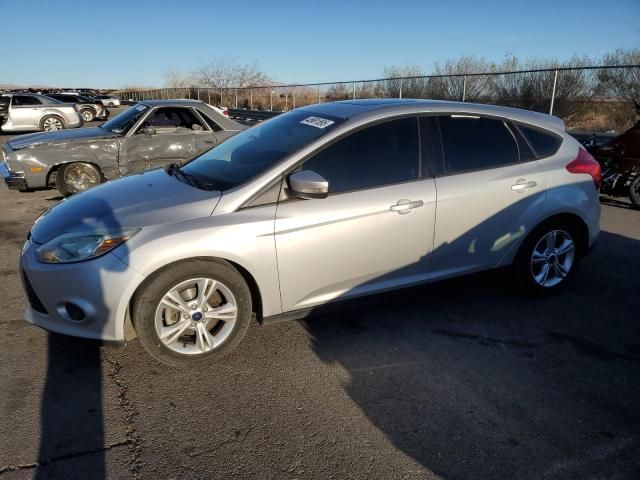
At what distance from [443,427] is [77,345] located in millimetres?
2497

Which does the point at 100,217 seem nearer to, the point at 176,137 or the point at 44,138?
the point at 176,137

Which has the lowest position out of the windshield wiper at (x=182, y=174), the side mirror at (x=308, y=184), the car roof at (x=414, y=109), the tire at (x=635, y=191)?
the tire at (x=635, y=191)

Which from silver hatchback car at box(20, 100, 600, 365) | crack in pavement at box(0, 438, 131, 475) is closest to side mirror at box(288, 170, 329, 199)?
silver hatchback car at box(20, 100, 600, 365)

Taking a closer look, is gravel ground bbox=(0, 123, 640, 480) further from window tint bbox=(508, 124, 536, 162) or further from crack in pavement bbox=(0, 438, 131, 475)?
window tint bbox=(508, 124, 536, 162)

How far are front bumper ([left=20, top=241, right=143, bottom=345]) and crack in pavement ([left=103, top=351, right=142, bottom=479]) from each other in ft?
0.86

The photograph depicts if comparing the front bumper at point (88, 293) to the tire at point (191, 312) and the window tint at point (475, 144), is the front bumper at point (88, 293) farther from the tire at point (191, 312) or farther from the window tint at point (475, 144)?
the window tint at point (475, 144)

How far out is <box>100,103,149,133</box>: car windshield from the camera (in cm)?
781

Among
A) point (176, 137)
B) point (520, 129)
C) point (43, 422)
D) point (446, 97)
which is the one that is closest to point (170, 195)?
point (43, 422)

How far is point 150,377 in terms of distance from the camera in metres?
3.11

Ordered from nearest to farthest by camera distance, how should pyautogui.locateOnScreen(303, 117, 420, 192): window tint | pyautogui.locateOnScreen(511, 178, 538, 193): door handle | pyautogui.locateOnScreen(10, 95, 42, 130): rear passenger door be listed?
pyautogui.locateOnScreen(303, 117, 420, 192): window tint, pyautogui.locateOnScreen(511, 178, 538, 193): door handle, pyautogui.locateOnScreen(10, 95, 42, 130): rear passenger door

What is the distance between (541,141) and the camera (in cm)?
421

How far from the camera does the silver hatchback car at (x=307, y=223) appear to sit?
117 inches

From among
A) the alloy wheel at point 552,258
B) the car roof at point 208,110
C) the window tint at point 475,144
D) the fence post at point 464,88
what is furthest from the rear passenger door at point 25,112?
the alloy wheel at point 552,258

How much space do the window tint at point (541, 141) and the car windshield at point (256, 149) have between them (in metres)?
1.70
